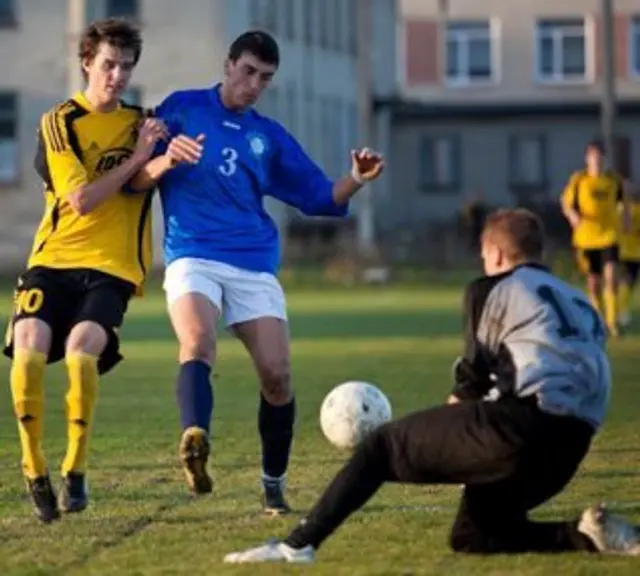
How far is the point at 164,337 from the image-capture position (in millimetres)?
28297

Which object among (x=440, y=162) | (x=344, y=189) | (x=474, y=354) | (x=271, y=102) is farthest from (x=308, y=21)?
(x=474, y=354)

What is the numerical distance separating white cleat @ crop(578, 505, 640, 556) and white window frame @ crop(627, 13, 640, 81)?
66.8 metres

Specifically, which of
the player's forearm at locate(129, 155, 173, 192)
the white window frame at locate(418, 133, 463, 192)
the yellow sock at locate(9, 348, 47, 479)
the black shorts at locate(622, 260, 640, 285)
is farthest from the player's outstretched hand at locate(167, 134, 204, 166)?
the white window frame at locate(418, 133, 463, 192)

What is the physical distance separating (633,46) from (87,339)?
6634cm

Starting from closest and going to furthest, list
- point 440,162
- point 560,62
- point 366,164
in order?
1. point 366,164
2. point 440,162
3. point 560,62

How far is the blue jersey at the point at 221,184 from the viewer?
11.0 metres

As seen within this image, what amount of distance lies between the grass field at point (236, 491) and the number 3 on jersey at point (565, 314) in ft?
2.80

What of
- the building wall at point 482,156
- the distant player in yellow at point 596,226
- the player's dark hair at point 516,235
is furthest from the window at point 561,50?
the player's dark hair at point 516,235

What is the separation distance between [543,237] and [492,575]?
4.20ft

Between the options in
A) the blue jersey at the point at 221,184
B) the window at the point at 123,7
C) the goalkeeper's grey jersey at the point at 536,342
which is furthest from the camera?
the window at the point at 123,7

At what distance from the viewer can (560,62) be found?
7594 cm

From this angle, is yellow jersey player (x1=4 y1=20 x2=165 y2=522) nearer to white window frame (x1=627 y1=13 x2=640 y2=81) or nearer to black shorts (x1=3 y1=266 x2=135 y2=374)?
black shorts (x1=3 y1=266 x2=135 y2=374)

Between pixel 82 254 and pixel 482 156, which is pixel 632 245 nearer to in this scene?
pixel 82 254

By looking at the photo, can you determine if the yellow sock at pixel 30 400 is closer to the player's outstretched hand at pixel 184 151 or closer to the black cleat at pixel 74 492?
the black cleat at pixel 74 492
